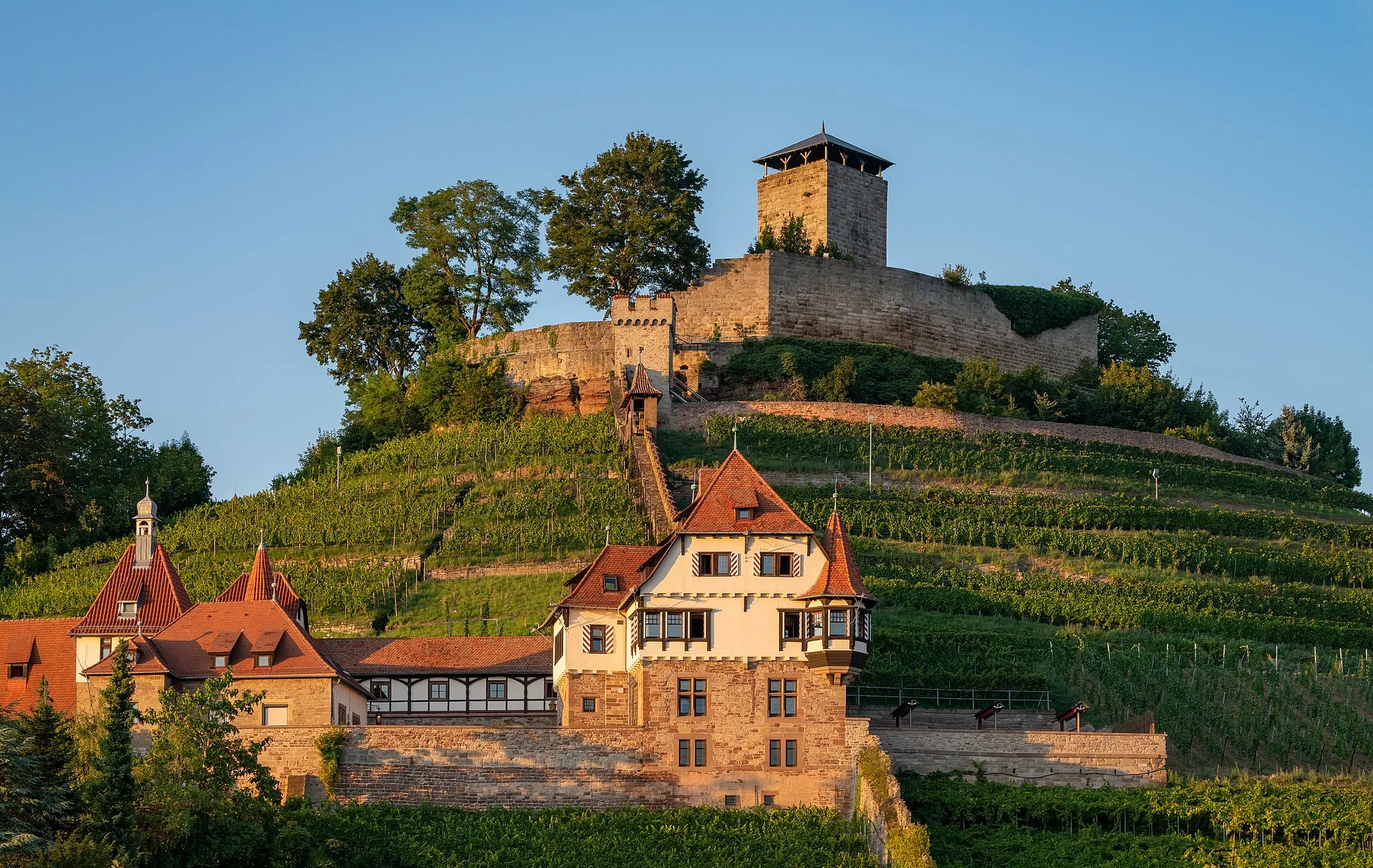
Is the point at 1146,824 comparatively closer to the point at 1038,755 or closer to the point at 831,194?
the point at 1038,755

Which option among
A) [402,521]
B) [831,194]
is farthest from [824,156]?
[402,521]

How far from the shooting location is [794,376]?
8112cm

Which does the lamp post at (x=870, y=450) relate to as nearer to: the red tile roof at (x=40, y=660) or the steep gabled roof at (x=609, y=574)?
the steep gabled roof at (x=609, y=574)

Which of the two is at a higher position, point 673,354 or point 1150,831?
point 673,354

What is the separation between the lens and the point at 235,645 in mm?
50438

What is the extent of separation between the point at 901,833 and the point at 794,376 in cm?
3995

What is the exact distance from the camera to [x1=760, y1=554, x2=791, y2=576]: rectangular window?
4853cm

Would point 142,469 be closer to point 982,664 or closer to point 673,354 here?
point 673,354

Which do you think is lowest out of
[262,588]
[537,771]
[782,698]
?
[537,771]

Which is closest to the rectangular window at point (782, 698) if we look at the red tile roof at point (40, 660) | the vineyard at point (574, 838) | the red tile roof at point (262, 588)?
the vineyard at point (574, 838)

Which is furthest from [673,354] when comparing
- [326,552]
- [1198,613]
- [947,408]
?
[1198,613]

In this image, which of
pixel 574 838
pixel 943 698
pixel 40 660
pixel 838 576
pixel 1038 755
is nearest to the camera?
pixel 574 838

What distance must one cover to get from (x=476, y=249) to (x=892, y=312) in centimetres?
1709

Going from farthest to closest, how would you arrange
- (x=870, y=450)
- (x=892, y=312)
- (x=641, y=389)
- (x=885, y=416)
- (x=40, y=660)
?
(x=892, y=312) → (x=885, y=416) → (x=641, y=389) → (x=870, y=450) → (x=40, y=660)
